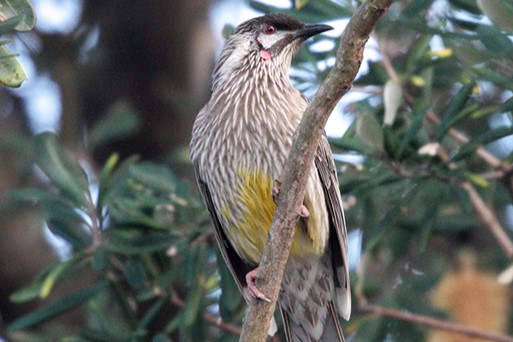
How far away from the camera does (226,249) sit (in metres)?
5.11


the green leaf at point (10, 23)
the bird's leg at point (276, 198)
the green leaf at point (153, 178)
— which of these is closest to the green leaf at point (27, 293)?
the green leaf at point (153, 178)

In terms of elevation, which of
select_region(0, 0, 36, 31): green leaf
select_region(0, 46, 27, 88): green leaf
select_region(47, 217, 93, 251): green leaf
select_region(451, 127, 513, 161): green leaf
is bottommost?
select_region(47, 217, 93, 251): green leaf

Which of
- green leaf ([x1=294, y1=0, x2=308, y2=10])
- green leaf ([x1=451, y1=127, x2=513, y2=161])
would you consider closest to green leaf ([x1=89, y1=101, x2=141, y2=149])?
green leaf ([x1=294, y1=0, x2=308, y2=10])

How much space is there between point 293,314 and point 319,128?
1652 mm

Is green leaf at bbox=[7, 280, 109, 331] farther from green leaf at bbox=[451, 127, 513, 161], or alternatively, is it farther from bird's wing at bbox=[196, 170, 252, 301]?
green leaf at bbox=[451, 127, 513, 161]

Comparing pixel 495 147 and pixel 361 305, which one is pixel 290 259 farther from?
pixel 495 147

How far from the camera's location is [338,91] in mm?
3602

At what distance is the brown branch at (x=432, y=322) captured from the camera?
5.23 m

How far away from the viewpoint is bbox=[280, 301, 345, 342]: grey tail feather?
5086 millimetres

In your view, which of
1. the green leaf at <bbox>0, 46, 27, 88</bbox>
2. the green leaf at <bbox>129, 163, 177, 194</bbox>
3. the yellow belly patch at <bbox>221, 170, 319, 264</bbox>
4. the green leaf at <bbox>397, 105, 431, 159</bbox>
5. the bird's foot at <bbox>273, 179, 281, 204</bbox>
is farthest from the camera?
the green leaf at <bbox>129, 163, 177, 194</bbox>

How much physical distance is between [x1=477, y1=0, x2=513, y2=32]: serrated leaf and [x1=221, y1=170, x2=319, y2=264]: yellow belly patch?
1.16 meters

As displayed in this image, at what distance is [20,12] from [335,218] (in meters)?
1.90

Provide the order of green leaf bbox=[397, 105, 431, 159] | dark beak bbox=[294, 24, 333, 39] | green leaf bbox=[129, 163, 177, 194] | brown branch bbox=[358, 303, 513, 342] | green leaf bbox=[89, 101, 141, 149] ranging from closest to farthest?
1. green leaf bbox=[397, 105, 431, 159]
2. dark beak bbox=[294, 24, 333, 39]
3. brown branch bbox=[358, 303, 513, 342]
4. green leaf bbox=[129, 163, 177, 194]
5. green leaf bbox=[89, 101, 141, 149]

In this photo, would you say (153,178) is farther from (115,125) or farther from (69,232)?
(115,125)
